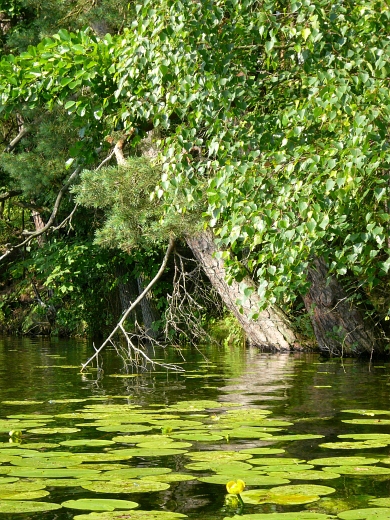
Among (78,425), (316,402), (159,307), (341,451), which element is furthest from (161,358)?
(341,451)

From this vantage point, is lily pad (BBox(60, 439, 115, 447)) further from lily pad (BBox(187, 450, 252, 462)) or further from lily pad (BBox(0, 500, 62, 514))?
lily pad (BBox(0, 500, 62, 514))

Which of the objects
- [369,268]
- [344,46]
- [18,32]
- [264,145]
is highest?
[18,32]

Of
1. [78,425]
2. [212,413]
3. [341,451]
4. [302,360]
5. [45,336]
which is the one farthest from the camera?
[45,336]

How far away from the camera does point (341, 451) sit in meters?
4.33

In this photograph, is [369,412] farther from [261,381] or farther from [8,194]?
[8,194]

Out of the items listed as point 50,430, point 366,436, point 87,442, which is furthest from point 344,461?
point 50,430

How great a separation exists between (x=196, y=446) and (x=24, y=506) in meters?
1.51

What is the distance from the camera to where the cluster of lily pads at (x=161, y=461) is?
316 centimetres

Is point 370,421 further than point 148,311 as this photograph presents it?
No

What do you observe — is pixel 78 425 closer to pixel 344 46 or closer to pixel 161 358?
pixel 344 46

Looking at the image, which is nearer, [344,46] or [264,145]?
[344,46]

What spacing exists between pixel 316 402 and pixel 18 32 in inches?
376

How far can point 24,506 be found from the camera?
3127mm

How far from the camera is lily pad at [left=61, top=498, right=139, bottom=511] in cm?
309
